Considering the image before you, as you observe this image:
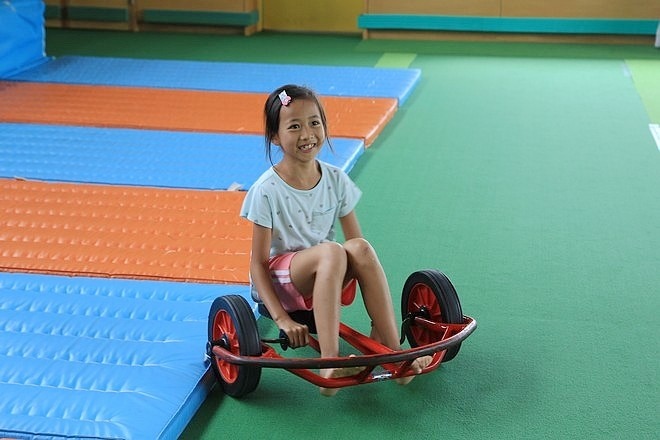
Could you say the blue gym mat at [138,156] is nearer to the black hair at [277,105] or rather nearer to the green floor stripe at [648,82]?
the black hair at [277,105]

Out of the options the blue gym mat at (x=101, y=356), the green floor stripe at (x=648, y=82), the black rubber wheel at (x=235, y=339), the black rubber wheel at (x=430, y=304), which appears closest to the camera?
the blue gym mat at (x=101, y=356)

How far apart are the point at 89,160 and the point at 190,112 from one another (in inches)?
51.2

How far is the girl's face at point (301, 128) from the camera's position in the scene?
9.59ft

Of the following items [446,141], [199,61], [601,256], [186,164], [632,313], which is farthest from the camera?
[199,61]

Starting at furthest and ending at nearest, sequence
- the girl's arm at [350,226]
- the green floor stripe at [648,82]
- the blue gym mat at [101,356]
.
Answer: the green floor stripe at [648,82] < the girl's arm at [350,226] < the blue gym mat at [101,356]

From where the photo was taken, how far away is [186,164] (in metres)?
5.29

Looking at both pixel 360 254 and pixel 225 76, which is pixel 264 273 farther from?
pixel 225 76

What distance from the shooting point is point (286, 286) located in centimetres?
298

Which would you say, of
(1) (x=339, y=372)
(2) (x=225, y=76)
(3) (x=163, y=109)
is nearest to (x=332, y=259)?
(1) (x=339, y=372)

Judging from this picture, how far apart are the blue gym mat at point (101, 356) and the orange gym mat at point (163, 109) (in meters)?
2.57

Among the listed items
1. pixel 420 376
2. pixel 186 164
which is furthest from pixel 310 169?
pixel 186 164

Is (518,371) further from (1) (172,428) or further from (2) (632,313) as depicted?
(1) (172,428)

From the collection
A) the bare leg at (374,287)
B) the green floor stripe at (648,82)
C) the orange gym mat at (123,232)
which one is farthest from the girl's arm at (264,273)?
the green floor stripe at (648,82)

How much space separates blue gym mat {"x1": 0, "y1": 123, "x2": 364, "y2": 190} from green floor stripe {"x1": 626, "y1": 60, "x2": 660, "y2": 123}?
2534 millimetres
